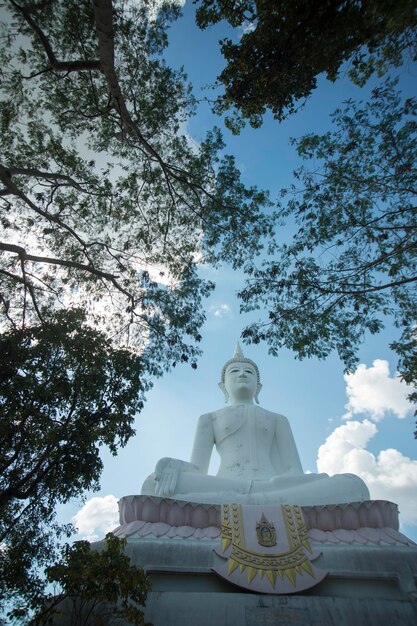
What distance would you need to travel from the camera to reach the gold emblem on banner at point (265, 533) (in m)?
5.27

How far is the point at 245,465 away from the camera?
25.8ft

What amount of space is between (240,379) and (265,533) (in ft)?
14.5

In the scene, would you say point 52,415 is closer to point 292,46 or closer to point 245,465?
point 245,465

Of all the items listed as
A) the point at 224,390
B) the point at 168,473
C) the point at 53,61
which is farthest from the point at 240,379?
the point at 53,61

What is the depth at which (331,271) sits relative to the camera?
7223 mm

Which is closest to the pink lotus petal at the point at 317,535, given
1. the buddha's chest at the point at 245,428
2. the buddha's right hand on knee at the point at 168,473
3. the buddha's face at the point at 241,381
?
the buddha's right hand on knee at the point at 168,473

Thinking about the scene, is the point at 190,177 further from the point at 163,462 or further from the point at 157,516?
the point at 157,516

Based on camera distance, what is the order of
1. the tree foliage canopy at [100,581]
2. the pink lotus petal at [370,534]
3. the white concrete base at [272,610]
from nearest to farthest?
the tree foliage canopy at [100,581] < the white concrete base at [272,610] < the pink lotus petal at [370,534]

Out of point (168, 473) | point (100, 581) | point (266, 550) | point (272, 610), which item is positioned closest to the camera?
point (100, 581)

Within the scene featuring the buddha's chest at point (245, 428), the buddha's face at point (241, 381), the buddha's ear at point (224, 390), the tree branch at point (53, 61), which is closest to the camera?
the tree branch at point (53, 61)

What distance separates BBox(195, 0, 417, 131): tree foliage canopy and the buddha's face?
534cm

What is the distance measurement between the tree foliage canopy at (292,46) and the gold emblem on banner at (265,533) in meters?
5.15

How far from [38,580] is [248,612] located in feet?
7.99

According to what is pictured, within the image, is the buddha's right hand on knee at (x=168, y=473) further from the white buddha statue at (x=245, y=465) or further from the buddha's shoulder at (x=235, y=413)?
the buddha's shoulder at (x=235, y=413)
